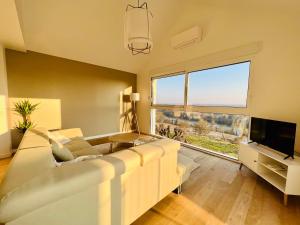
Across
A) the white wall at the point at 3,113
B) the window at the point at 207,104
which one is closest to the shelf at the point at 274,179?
the window at the point at 207,104

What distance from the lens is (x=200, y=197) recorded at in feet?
6.08

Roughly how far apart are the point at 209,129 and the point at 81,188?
3.37 metres

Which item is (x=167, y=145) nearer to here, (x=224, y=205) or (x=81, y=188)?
A: (x=81, y=188)

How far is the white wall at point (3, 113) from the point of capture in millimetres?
2818

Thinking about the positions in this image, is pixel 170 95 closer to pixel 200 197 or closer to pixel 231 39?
pixel 231 39

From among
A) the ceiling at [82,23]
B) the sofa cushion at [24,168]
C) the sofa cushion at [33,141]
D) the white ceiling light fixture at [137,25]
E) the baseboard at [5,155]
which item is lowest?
the baseboard at [5,155]

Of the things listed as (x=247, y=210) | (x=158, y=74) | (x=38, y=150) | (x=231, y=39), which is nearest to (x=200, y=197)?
(x=247, y=210)

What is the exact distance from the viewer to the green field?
3188 mm

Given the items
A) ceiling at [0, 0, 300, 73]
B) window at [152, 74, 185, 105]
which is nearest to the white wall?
ceiling at [0, 0, 300, 73]

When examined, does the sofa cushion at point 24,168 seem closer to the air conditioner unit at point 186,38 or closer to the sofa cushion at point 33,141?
the sofa cushion at point 33,141

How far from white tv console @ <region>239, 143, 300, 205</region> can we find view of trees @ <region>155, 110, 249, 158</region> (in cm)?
62

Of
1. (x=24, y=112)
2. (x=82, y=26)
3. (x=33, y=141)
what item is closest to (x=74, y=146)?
(x=33, y=141)

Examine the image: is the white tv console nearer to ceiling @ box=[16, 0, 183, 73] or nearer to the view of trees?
the view of trees

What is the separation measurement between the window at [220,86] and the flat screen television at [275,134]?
2.19 ft
